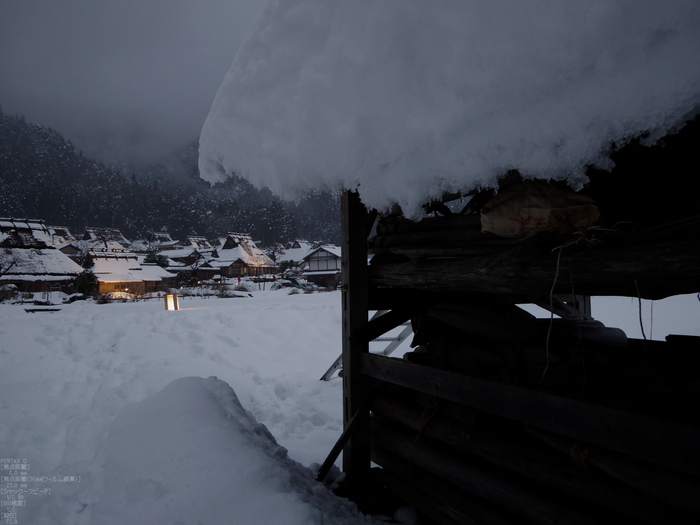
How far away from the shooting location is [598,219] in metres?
2.02

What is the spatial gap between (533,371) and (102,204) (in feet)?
403

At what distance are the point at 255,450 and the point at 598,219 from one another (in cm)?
295

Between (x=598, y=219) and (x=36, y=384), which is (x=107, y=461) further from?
(x=36, y=384)

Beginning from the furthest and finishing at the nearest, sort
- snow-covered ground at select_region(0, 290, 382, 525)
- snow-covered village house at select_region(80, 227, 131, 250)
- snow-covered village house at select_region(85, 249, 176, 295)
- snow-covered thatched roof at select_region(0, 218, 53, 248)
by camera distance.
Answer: snow-covered village house at select_region(80, 227, 131, 250)
snow-covered village house at select_region(85, 249, 176, 295)
snow-covered thatched roof at select_region(0, 218, 53, 248)
snow-covered ground at select_region(0, 290, 382, 525)

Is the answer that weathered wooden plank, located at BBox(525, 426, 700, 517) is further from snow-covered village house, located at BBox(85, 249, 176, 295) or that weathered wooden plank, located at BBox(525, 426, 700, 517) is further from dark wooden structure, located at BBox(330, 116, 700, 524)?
snow-covered village house, located at BBox(85, 249, 176, 295)

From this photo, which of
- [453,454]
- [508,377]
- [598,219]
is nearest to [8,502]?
[453,454]

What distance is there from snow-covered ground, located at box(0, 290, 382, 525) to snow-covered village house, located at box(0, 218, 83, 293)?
833 inches

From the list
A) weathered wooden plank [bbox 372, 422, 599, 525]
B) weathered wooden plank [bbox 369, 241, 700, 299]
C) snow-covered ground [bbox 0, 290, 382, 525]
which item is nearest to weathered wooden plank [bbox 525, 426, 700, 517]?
weathered wooden plank [bbox 372, 422, 599, 525]

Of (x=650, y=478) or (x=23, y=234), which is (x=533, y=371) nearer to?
(x=650, y=478)

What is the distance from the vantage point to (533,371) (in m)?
2.58

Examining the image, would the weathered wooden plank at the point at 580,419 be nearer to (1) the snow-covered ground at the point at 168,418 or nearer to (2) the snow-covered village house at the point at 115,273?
(1) the snow-covered ground at the point at 168,418

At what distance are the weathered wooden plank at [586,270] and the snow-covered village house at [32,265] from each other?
112 ft

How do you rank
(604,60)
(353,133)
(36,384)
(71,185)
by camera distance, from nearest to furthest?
(604,60)
(353,133)
(36,384)
(71,185)

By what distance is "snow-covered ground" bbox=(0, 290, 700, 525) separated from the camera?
2.64 metres
